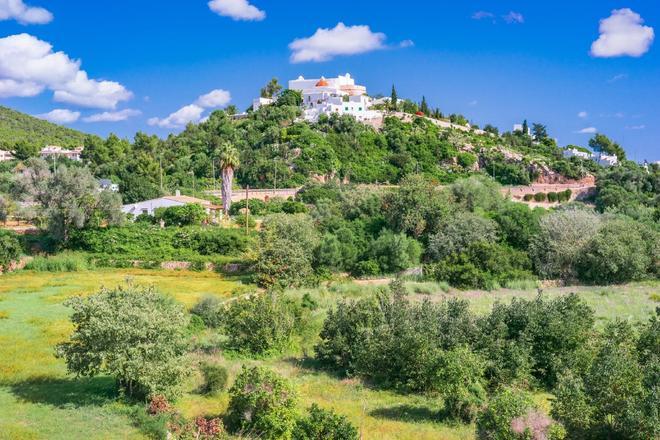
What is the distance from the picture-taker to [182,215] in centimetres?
5066

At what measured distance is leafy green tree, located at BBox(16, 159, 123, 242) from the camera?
4453 cm

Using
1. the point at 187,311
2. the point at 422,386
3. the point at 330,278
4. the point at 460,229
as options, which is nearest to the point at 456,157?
the point at 460,229

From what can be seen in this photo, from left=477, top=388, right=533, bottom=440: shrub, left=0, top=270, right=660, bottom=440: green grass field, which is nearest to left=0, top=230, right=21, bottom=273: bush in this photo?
left=0, top=270, right=660, bottom=440: green grass field

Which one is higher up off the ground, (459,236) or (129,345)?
(459,236)

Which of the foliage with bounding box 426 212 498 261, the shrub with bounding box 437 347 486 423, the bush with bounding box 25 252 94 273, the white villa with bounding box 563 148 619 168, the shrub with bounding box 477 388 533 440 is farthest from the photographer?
the white villa with bounding box 563 148 619 168

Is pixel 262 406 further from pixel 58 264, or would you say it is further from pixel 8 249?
pixel 8 249

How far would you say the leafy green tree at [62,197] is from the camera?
44.5 m

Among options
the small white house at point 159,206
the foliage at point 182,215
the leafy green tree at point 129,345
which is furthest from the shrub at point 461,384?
the small white house at point 159,206

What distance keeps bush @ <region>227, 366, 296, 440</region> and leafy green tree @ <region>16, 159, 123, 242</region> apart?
34.5m

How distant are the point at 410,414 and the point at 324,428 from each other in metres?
3.90

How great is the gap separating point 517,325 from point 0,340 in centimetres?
2068

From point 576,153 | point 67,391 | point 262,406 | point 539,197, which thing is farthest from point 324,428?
point 576,153

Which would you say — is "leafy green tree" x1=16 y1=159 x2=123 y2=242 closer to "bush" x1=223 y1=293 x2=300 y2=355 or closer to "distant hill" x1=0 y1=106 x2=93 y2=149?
"bush" x1=223 y1=293 x2=300 y2=355

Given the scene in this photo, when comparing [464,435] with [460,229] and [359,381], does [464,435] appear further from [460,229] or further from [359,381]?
[460,229]
